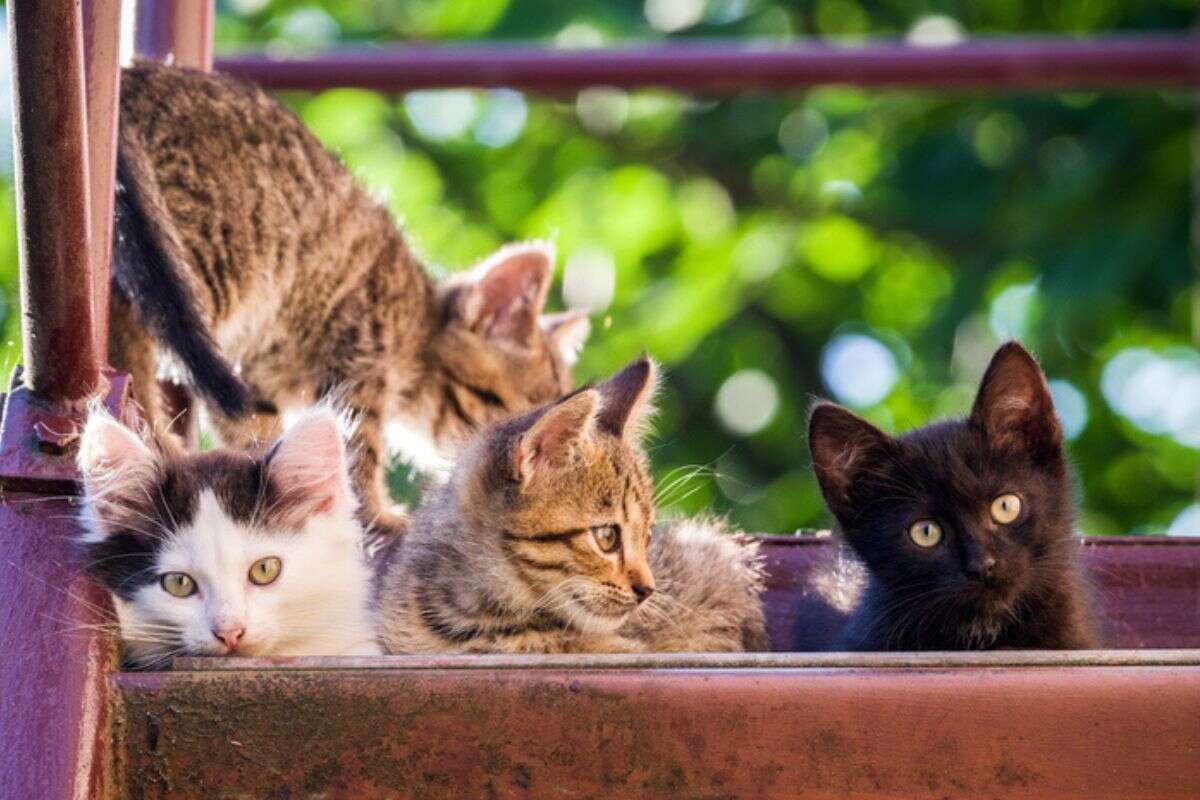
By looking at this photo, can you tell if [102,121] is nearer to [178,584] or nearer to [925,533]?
[178,584]

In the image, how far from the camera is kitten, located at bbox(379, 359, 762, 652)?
116 inches

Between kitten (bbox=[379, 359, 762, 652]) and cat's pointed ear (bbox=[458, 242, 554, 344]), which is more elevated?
cat's pointed ear (bbox=[458, 242, 554, 344])

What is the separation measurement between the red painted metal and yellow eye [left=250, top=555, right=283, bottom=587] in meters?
1.56

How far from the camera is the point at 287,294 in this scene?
12.8 ft

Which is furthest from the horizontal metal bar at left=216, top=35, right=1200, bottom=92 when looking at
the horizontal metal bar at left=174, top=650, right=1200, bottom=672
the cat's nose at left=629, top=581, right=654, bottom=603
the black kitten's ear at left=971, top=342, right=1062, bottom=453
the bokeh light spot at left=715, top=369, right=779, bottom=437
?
the bokeh light spot at left=715, top=369, right=779, bottom=437

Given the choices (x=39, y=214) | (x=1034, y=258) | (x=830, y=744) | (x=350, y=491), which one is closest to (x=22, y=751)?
(x=39, y=214)

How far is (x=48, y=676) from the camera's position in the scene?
2064 mm

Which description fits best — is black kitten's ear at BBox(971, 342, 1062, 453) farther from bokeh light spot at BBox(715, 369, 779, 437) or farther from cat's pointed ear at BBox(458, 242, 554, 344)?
bokeh light spot at BBox(715, 369, 779, 437)

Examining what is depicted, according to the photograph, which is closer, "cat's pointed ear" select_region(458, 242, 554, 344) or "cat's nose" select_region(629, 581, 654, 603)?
"cat's nose" select_region(629, 581, 654, 603)

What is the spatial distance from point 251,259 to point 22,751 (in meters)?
1.88

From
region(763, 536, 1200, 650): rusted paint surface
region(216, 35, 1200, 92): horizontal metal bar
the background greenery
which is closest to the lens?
region(763, 536, 1200, 650): rusted paint surface

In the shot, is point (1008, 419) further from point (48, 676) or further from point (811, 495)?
point (811, 495)

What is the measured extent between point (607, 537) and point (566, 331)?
6.64 feet

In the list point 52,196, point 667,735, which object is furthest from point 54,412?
point 667,735
